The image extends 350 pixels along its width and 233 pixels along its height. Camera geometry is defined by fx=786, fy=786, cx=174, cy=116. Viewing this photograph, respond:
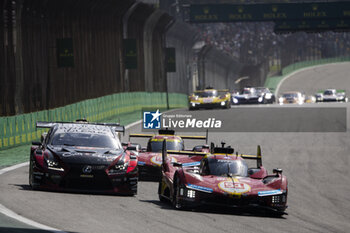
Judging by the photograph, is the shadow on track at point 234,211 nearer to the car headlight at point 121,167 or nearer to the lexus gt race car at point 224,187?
the lexus gt race car at point 224,187

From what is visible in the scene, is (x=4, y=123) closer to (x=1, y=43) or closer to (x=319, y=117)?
(x=1, y=43)

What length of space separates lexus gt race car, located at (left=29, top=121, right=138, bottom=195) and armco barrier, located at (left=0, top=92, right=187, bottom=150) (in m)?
8.39

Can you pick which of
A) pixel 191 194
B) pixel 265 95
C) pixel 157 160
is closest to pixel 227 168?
pixel 191 194

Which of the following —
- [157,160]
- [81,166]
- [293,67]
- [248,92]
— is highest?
[293,67]

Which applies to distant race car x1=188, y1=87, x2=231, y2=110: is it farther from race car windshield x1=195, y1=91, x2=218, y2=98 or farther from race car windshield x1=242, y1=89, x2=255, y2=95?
race car windshield x1=242, y1=89, x2=255, y2=95

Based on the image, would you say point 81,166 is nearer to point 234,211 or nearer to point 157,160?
point 234,211

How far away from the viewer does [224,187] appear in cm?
1277

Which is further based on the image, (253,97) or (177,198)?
(253,97)

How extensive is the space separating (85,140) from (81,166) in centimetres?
134

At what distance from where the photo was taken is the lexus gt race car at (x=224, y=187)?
12633 mm

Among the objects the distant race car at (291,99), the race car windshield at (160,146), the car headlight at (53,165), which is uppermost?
the car headlight at (53,165)

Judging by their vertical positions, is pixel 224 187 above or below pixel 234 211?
above

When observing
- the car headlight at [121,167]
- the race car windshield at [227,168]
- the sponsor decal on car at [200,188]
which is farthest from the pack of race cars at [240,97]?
the sponsor decal on car at [200,188]

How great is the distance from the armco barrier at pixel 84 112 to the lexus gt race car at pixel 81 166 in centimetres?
839
